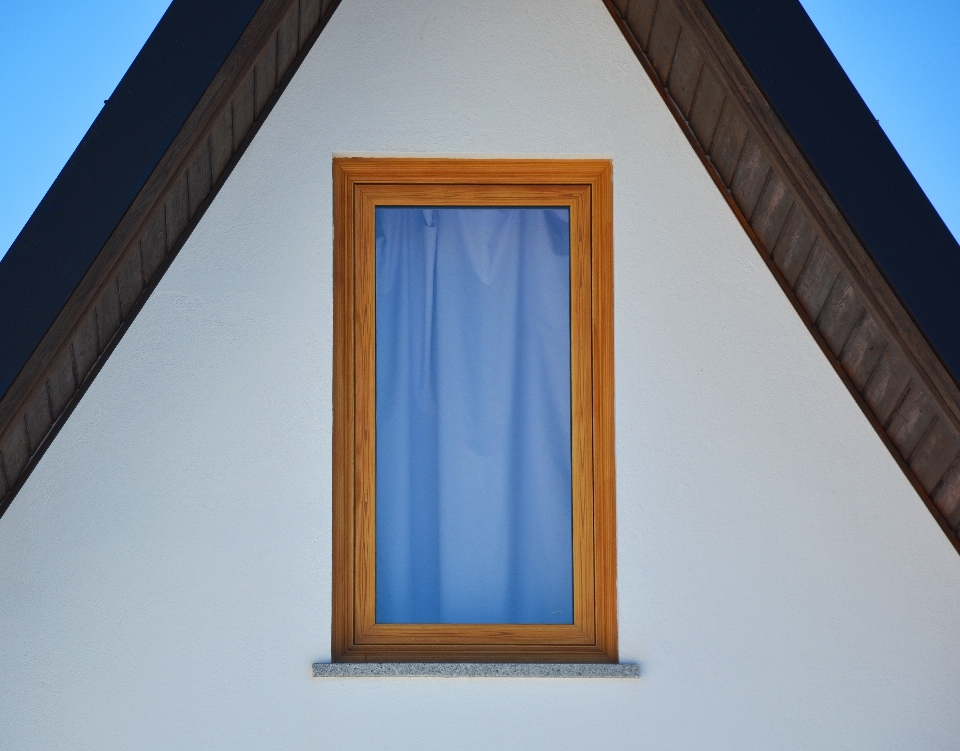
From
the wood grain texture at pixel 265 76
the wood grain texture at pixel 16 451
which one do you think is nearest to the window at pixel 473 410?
the wood grain texture at pixel 265 76

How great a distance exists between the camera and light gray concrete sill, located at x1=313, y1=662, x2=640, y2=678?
274 centimetres

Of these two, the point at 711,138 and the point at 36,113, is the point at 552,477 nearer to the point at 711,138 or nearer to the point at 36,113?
the point at 711,138

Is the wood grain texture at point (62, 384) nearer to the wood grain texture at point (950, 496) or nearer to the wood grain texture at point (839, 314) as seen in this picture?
the wood grain texture at point (839, 314)

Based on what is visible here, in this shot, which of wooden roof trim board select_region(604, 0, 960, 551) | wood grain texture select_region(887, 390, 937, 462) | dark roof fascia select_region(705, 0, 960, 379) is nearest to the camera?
dark roof fascia select_region(705, 0, 960, 379)

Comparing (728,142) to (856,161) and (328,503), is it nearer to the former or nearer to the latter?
(856,161)

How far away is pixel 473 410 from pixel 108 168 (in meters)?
1.42

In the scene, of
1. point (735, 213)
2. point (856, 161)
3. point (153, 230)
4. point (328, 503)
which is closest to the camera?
point (856, 161)

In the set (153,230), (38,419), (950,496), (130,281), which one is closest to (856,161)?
(950,496)

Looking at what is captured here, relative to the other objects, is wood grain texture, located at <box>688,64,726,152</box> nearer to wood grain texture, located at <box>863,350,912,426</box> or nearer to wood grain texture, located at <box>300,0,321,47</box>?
wood grain texture, located at <box>863,350,912,426</box>

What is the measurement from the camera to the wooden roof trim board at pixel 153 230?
8.02ft

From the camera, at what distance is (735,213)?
294 cm

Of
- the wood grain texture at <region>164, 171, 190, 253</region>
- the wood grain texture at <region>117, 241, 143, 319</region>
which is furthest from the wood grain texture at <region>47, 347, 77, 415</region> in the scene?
the wood grain texture at <region>164, 171, 190, 253</region>

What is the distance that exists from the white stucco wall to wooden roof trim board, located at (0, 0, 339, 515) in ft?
0.19

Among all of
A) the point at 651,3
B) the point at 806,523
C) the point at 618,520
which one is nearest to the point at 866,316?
the point at 806,523
